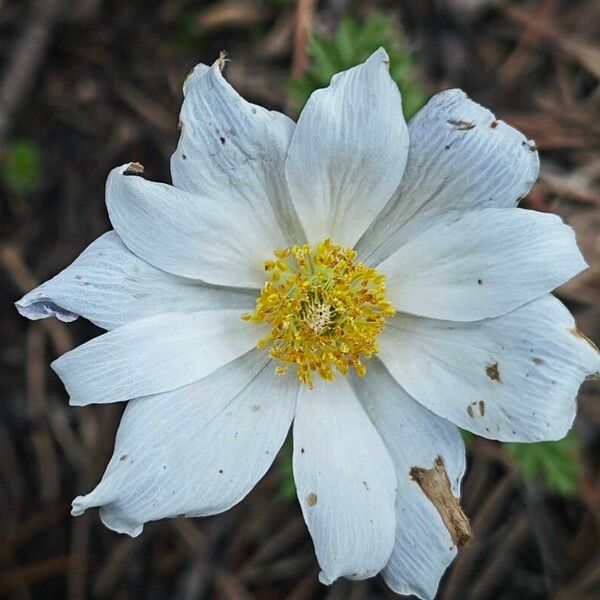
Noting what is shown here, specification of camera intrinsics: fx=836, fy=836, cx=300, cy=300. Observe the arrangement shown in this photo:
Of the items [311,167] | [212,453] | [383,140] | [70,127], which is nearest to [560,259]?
[383,140]

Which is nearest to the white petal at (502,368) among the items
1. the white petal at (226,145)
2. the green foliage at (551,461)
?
the white petal at (226,145)

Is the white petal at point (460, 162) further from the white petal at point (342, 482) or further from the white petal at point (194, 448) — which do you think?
the white petal at point (194, 448)

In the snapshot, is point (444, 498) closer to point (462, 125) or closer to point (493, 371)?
point (493, 371)

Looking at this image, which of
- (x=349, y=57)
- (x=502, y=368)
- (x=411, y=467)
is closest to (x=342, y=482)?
(x=411, y=467)

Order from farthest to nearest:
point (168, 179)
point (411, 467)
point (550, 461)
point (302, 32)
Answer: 1. point (168, 179)
2. point (302, 32)
3. point (550, 461)
4. point (411, 467)

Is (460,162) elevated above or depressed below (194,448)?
above

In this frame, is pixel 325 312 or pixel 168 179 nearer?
pixel 325 312

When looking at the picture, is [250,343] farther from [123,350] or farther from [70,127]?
[70,127]

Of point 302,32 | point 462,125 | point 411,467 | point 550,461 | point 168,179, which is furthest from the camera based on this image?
point 168,179
